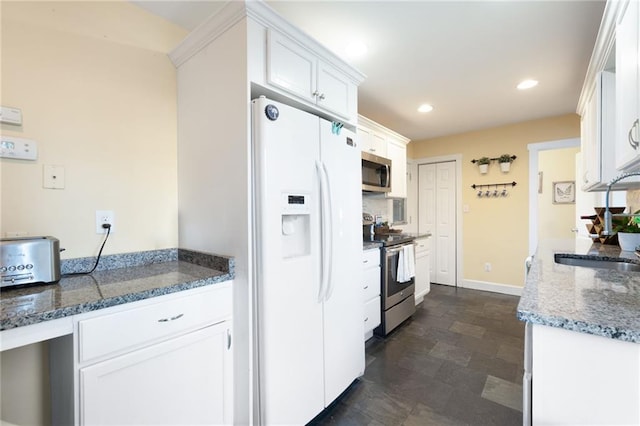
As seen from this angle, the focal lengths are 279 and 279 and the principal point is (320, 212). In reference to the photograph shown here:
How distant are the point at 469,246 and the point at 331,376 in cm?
352

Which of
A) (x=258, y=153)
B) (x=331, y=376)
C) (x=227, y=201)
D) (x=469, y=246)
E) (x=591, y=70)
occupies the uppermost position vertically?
(x=591, y=70)

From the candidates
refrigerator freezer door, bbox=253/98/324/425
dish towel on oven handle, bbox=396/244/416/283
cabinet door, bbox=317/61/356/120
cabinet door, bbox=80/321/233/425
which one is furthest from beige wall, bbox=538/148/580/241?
cabinet door, bbox=80/321/233/425

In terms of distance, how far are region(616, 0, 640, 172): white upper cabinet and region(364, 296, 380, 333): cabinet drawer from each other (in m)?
1.82

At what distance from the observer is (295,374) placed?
4.80 feet

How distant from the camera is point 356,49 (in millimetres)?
2105

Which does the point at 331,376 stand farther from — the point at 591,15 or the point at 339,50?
the point at 591,15

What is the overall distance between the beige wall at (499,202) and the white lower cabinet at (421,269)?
124cm

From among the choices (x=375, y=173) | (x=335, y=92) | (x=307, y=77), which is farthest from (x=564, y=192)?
(x=307, y=77)

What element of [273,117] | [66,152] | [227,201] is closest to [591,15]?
[273,117]

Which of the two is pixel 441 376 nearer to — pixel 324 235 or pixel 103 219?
pixel 324 235

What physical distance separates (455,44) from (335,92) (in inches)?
40.3

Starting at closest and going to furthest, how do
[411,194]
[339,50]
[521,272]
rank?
[339,50], [521,272], [411,194]

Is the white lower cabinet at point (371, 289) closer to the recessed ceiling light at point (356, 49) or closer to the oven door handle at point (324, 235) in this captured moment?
the oven door handle at point (324, 235)

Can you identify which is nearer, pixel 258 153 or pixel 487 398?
pixel 258 153
